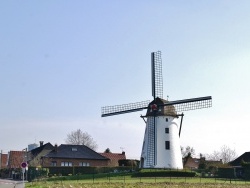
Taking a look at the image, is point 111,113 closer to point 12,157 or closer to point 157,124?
point 157,124

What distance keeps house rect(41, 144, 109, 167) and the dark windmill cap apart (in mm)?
29640

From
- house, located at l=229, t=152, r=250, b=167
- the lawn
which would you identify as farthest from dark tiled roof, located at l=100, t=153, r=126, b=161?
the lawn

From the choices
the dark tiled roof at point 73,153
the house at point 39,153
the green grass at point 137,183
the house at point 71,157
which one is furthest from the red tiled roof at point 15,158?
the green grass at point 137,183

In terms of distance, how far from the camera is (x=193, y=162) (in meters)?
101

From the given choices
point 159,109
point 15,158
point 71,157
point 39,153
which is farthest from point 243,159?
point 15,158

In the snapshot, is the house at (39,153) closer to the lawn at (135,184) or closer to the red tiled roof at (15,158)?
the red tiled roof at (15,158)

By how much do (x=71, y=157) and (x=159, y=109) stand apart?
31.7 metres

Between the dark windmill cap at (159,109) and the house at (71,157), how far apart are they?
29640 millimetres

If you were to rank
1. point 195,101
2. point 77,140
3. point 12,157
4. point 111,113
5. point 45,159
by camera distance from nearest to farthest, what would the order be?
point 195,101
point 111,113
point 45,159
point 12,157
point 77,140

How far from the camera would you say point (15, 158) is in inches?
3782

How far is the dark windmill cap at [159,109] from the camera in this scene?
202ft

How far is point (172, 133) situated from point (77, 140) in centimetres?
6108

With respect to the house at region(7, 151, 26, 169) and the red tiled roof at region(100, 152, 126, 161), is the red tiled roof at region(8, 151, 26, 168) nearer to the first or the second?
the house at region(7, 151, 26, 169)

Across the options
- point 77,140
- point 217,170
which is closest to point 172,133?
point 217,170
